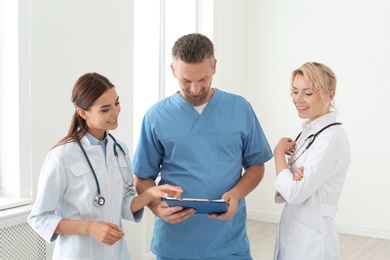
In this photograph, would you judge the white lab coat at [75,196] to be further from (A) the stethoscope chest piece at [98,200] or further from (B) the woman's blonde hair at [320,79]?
(B) the woman's blonde hair at [320,79]

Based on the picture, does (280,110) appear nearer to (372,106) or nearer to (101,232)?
(372,106)

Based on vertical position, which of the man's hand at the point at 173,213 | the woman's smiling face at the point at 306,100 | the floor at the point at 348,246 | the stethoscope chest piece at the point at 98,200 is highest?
the woman's smiling face at the point at 306,100

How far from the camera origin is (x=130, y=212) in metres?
1.71

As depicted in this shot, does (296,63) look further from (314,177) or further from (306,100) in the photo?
(314,177)

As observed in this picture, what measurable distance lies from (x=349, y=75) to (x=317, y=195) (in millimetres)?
2826

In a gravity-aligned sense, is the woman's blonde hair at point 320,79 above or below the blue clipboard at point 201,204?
above

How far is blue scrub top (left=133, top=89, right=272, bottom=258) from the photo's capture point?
5.85 ft

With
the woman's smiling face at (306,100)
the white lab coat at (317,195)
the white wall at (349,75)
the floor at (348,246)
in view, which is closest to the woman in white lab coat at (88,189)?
the white lab coat at (317,195)

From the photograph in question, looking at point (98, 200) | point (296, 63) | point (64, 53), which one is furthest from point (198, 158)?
point (296, 63)

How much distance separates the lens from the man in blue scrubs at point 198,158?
1.78 meters

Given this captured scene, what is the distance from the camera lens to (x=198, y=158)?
178cm

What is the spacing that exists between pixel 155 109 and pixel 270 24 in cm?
322

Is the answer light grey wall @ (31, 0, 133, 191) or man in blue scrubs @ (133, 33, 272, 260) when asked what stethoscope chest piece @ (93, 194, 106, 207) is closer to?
man in blue scrubs @ (133, 33, 272, 260)

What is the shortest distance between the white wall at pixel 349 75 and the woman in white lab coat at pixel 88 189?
3174 mm
